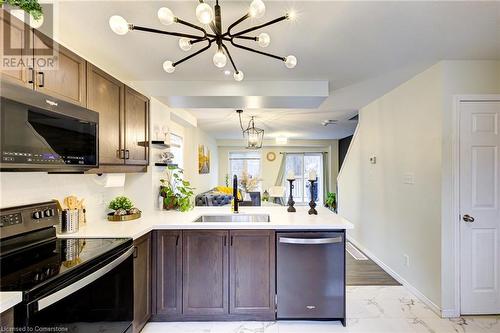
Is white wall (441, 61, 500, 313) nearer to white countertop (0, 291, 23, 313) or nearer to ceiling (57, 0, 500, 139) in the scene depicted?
ceiling (57, 0, 500, 139)

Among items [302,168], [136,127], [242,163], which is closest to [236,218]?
[136,127]

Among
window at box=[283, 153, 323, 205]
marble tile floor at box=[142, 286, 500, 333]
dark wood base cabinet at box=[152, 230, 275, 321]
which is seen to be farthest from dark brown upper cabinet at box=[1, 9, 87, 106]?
window at box=[283, 153, 323, 205]

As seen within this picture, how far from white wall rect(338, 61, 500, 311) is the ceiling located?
0.20 m

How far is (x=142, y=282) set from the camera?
2.22 m

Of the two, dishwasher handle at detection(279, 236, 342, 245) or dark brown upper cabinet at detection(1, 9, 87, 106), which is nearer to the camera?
dark brown upper cabinet at detection(1, 9, 87, 106)

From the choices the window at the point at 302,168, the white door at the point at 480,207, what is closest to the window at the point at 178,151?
the white door at the point at 480,207

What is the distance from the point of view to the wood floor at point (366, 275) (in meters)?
3.25

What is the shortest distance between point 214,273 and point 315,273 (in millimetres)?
911

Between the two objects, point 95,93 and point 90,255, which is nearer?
point 90,255

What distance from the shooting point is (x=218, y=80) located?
119 inches

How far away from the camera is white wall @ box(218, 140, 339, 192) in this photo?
9.20 meters

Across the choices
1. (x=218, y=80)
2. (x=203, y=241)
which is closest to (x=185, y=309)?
(x=203, y=241)

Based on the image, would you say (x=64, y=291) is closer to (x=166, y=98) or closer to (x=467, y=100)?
(x=166, y=98)

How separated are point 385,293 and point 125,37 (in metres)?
3.65
